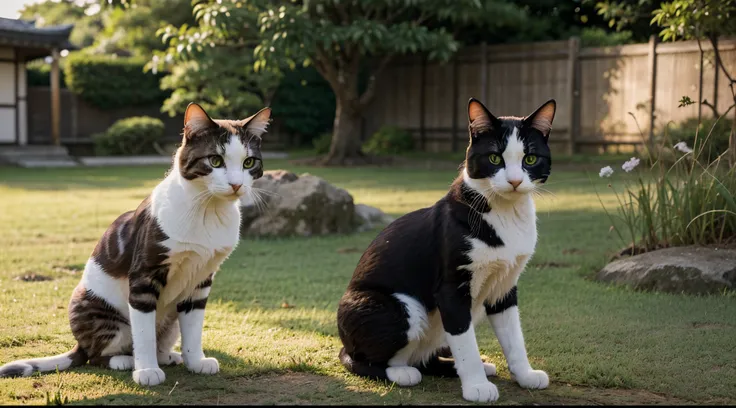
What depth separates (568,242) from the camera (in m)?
8.25

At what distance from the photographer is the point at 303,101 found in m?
25.4

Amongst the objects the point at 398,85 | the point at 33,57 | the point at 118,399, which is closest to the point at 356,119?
the point at 398,85

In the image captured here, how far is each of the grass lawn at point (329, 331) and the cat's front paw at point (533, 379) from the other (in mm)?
60

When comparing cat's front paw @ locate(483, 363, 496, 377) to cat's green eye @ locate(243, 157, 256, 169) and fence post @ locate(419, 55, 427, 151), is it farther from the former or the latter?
fence post @ locate(419, 55, 427, 151)

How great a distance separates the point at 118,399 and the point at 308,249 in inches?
188

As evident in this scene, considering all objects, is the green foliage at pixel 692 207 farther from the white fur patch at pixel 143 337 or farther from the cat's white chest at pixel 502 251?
the white fur patch at pixel 143 337

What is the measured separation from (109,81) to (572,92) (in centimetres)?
1385

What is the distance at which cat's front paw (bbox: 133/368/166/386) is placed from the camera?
145 inches

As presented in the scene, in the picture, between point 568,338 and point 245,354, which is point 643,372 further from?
point 245,354

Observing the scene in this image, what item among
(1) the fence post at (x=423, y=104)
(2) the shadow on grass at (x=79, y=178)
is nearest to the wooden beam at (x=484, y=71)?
(1) the fence post at (x=423, y=104)

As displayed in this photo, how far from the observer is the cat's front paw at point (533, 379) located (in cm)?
370

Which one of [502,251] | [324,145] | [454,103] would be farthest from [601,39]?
[502,251]

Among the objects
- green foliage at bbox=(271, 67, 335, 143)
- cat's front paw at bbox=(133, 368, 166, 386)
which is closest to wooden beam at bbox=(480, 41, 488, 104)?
green foliage at bbox=(271, 67, 335, 143)

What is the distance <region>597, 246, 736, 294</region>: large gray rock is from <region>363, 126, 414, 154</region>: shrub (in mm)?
15440
